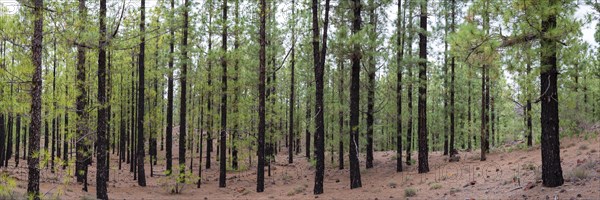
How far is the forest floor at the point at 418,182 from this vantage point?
10.0m

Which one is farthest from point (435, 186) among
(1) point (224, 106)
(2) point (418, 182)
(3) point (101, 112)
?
(3) point (101, 112)

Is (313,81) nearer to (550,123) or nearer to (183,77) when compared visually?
(183,77)

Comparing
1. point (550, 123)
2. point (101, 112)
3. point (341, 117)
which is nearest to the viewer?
point (550, 123)

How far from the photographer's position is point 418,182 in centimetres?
1474

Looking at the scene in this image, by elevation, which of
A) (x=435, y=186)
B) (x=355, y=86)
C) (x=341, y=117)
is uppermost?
(x=355, y=86)

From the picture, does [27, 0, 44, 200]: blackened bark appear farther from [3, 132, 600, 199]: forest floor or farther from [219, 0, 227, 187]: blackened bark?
[219, 0, 227, 187]: blackened bark

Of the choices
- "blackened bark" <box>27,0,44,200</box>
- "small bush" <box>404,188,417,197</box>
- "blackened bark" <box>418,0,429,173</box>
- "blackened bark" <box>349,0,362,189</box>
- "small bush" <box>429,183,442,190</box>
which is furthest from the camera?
"blackened bark" <box>418,0,429,173</box>

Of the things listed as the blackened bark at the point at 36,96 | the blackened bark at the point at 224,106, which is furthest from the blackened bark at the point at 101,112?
the blackened bark at the point at 224,106

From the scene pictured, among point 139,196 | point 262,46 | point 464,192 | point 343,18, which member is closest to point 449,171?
point 464,192

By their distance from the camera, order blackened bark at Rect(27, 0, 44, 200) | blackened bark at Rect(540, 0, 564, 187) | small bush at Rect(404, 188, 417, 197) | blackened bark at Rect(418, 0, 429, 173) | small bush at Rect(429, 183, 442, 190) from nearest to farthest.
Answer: blackened bark at Rect(27, 0, 44, 200) < blackened bark at Rect(540, 0, 564, 187) < small bush at Rect(404, 188, 417, 197) < small bush at Rect(429, 183, 442, 190) < blackened bark at Rect(418, 0, 429, 173)

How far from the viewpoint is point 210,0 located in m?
17.9

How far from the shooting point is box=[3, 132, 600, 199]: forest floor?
32.9ft

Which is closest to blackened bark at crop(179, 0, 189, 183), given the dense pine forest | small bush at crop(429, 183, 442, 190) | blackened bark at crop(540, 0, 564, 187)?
the dense pine forest

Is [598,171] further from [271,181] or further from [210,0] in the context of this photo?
[210,0]
